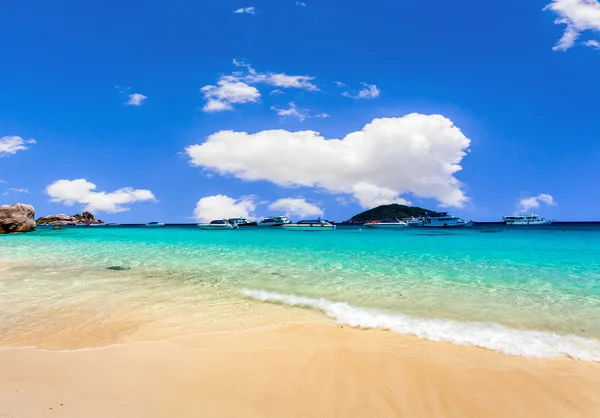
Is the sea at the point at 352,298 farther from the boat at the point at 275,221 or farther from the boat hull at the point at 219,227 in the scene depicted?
the boat at the point at 275,221

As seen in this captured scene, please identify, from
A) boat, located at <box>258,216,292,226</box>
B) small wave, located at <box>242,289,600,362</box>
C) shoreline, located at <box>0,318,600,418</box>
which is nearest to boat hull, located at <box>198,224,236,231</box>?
boat, located at <box>258,216,292,226</box>

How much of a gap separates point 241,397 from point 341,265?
13.0m

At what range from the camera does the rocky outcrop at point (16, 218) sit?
5947 cm

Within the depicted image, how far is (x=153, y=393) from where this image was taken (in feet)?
13.8

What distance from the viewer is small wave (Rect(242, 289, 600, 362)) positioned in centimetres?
582

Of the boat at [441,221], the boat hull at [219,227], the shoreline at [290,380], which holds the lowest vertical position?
the shoreline at [290,380]

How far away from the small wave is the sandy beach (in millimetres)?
336

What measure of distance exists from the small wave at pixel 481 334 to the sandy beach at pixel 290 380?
1.10ft

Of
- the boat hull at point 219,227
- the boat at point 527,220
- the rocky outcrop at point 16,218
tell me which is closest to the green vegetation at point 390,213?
the boat at point 527,220

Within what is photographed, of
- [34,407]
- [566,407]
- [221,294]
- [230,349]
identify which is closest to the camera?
[34,407]

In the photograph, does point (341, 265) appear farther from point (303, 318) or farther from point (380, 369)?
point (380, 369)

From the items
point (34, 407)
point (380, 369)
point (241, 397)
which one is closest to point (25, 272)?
point (34, 407)

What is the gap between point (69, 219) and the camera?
157875 millimetres

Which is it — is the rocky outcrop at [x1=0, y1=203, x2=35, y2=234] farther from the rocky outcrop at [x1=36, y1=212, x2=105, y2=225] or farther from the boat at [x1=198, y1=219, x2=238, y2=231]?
the rocky outcrop at [x1=36, y1=212, x2=105, y2=225]
